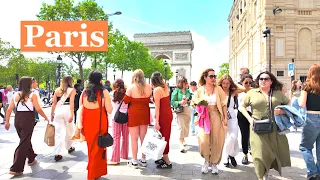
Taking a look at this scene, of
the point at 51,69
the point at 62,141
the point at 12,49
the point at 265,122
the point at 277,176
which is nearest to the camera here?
the point at 265,122

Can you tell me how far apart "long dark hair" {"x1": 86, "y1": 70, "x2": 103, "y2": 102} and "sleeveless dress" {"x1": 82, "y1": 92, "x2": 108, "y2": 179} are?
91mm

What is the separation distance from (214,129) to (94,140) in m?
2.21

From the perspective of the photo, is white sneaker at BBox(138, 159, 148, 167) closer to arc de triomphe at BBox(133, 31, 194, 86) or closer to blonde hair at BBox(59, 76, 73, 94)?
blonde hair at BBox(59, 76, 73, 94)

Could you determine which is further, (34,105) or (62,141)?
(62,141)

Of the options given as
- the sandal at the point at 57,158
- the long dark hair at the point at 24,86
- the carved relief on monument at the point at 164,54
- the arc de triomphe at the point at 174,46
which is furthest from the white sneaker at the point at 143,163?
the carved relief on monument at the point at 164,54

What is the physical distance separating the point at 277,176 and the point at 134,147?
110 inches

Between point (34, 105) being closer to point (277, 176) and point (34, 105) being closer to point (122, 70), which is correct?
point (277, 176)

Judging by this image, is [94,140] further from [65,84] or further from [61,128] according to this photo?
[65,84]

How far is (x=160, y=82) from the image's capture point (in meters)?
5.69

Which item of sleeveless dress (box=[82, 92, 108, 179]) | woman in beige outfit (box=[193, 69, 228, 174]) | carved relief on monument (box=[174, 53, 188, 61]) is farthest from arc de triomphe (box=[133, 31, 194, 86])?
sleeveless dress (box=[82, 92, 108, 179])

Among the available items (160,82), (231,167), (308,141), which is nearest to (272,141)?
(308,141)

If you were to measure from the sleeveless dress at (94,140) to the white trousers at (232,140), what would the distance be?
2.57 m

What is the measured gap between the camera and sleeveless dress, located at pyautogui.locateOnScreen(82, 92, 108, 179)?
4.68 meters

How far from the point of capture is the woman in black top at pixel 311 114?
178 inches
